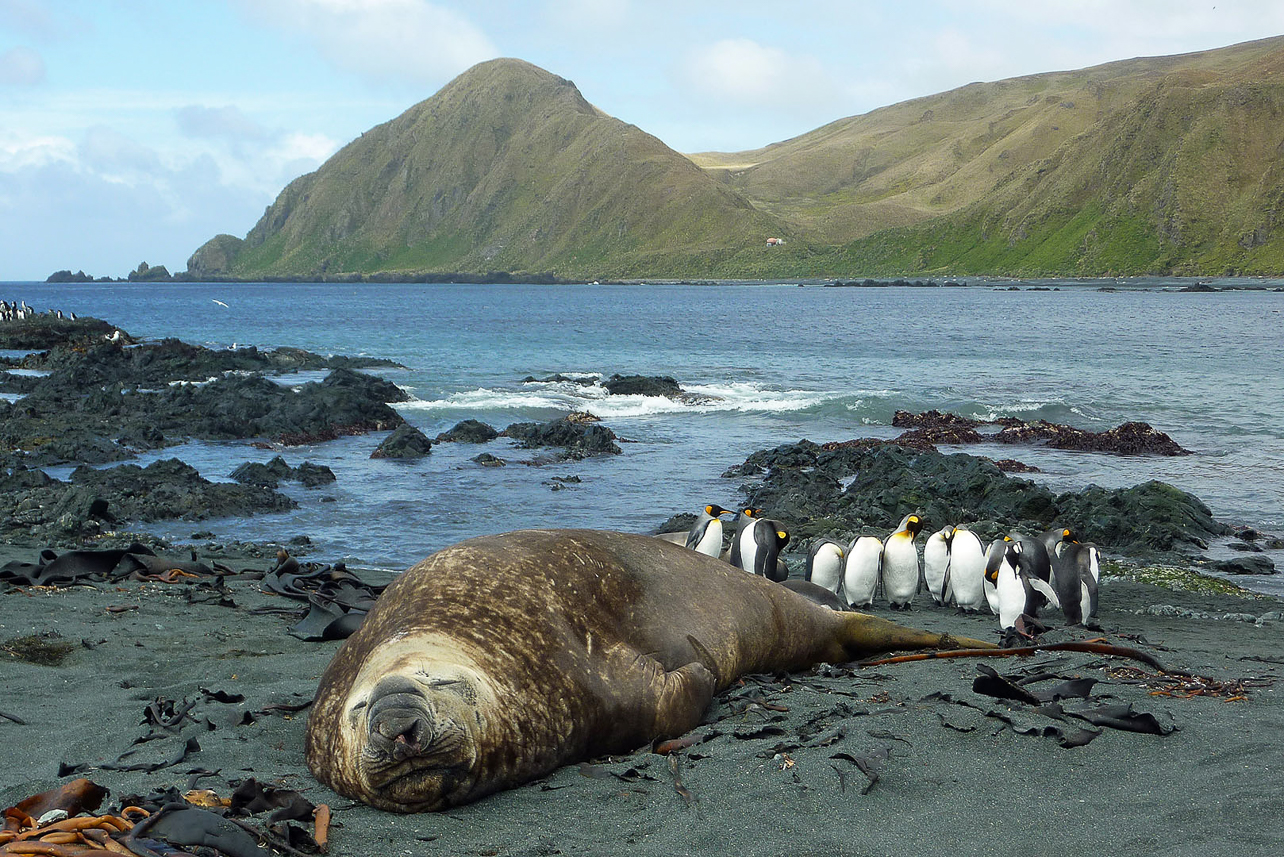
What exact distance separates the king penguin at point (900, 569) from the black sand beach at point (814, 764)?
12.0 feet

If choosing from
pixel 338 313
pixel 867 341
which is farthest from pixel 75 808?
pixel 338 313

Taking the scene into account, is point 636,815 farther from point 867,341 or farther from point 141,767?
point 867,341

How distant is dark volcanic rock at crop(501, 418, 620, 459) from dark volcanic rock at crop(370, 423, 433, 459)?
88.6 inches

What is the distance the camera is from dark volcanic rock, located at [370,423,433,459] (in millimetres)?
21703

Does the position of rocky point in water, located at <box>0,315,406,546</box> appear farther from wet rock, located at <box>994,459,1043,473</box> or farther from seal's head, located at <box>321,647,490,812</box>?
wet rock, located at <box>994,459,1043,473</box>

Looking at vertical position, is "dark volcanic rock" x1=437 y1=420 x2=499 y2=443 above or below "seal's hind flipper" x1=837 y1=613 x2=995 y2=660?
below

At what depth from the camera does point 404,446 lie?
864 inches

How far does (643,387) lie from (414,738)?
→ 29096 millimetres

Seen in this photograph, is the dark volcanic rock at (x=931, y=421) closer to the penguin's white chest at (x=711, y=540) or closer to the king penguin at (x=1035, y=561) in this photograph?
the king penguin at (x=1035, y=561)

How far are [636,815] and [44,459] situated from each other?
61.1 feet

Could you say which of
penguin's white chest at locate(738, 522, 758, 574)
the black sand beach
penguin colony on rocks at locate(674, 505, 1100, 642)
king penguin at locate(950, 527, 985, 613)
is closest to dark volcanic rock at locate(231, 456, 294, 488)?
penguin colony on rocks at locate(674, 505, 1100, 642)

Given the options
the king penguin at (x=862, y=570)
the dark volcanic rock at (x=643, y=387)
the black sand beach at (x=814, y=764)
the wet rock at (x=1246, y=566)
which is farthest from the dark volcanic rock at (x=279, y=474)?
the dark volcanic rock at (x=643, y=387)

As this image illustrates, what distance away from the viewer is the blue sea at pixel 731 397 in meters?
16.7

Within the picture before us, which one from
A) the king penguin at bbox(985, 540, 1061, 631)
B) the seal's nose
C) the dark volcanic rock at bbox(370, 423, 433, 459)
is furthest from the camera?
the dark volcanic rock at bbox(370, 423, 433, 459)
